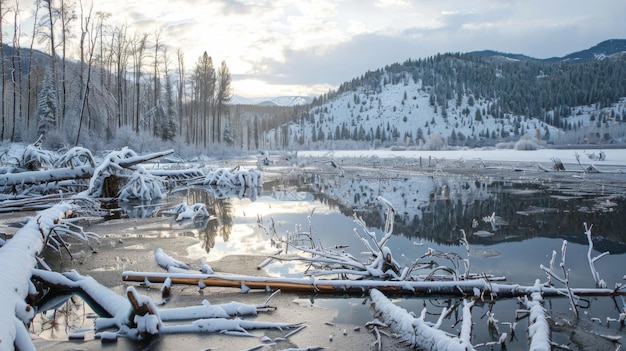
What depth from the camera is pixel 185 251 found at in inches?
338

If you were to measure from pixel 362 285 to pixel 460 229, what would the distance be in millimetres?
5548

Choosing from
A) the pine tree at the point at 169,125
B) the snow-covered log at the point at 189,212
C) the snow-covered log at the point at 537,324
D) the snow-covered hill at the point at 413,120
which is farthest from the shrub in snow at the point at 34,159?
the snow-covered hill at the point at 413,120

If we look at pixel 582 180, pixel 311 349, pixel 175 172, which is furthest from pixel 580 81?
pixel 311 349

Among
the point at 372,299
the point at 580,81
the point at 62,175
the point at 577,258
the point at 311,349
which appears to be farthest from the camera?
the point at 580,81

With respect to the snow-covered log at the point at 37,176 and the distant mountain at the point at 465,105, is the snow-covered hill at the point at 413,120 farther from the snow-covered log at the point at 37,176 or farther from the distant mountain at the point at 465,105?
the snow-covered log at the point at 37,176

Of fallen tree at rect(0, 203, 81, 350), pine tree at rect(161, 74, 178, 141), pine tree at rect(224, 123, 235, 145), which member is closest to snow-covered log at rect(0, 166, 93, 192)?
fallen tree at rect(0, 203, 81, 350)

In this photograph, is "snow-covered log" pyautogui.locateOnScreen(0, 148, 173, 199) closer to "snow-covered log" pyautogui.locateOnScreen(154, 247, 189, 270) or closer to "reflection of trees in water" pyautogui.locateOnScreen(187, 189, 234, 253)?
"reflection of trees in water" pyautogui.locateOnScreen(187, 189, 234, 253)

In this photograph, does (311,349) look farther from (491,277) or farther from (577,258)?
(577,258)

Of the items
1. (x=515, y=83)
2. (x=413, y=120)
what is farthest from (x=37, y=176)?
(x=515, y=83)

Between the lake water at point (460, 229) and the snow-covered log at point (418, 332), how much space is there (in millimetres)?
329

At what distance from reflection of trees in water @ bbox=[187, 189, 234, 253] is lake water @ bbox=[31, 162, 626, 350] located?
1.1 inches

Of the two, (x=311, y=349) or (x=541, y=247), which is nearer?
(x=311, y=349)

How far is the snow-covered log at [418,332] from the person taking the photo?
12.6ft

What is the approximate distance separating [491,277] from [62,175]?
12787 mm
